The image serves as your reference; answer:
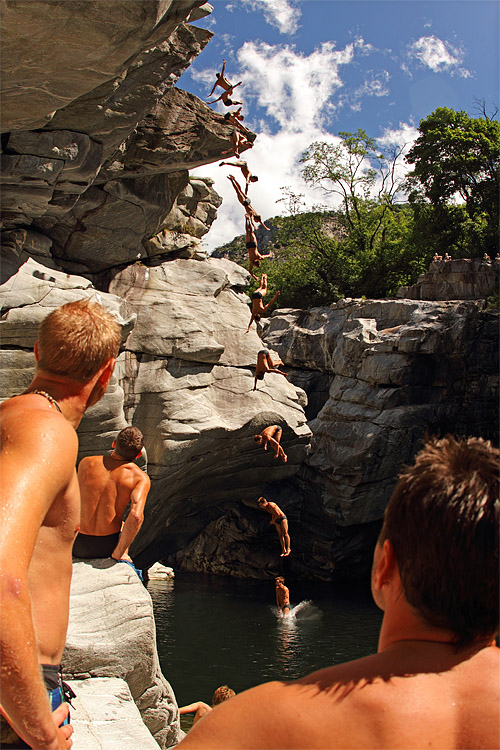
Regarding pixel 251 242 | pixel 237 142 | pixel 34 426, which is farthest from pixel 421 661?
pixel 237 142

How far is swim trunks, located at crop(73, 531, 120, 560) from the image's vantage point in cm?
584

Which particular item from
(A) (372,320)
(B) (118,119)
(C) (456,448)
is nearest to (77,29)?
(B) (118,119)

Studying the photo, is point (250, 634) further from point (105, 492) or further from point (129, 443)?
point (129, 443)

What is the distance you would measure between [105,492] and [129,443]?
0.49 meters

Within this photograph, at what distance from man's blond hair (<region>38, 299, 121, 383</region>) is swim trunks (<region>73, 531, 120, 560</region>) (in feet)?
14.0

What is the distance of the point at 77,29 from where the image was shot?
5.37 m

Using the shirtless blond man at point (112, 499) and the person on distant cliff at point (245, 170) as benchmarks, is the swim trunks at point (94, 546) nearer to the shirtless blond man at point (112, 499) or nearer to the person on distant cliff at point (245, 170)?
the shirtless blond man at point (112, 499)

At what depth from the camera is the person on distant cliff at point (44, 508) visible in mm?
1437

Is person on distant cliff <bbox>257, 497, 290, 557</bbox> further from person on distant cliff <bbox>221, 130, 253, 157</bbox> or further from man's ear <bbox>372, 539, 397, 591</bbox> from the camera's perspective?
man's ear <bbox>372, 539, 397, 591</bbox>

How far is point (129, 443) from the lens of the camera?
571cm

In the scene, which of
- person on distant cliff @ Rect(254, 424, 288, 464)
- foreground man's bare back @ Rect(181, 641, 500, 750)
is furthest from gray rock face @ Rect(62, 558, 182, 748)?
foreground man's bare back @ Rect(181, 641, 500, 750)

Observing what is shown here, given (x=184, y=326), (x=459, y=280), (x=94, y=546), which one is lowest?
(x=94, y=546)

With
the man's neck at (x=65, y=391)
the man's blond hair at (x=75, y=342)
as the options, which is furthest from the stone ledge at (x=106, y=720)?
the man's blond hair at (x=75, y=342)

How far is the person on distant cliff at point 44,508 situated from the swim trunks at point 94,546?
381 cm
